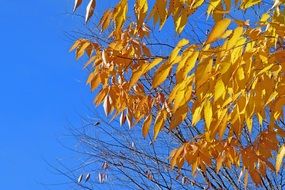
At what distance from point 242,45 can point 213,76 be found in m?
0.12

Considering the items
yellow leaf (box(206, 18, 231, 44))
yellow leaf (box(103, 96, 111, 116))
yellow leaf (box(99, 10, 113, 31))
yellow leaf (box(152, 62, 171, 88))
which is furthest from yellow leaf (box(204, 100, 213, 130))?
yellow leaf (box(103, 96, 111, 116))

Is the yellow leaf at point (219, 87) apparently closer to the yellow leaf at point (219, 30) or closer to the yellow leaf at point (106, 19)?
the yellow leaf at point (219, 30)

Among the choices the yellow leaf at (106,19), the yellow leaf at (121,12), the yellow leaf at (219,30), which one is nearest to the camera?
the yellow leaf at (219,30)

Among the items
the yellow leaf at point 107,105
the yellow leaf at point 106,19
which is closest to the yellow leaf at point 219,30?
the yellow leaf at point 106,19

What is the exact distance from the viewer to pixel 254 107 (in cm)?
135

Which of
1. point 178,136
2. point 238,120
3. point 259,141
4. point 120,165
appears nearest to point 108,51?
point 259,141

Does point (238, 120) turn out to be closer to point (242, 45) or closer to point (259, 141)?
point (242, 45)

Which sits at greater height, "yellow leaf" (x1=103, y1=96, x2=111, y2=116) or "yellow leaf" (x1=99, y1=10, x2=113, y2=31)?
"yellow leaf" (x1=99, y1=10, x2=113, y2=31)

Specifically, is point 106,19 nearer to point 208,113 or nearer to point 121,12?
point 121,12

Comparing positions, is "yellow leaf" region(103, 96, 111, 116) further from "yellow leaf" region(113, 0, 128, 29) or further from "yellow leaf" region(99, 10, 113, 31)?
"yellow leaf" region(113, 0, 128, 29)

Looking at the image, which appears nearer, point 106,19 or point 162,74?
point 162,74

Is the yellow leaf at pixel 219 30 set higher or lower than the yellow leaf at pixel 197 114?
lower

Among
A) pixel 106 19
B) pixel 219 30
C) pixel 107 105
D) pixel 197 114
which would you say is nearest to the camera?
pixel 219 30

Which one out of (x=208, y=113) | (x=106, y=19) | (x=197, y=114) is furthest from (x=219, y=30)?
(x=106, y=19)
